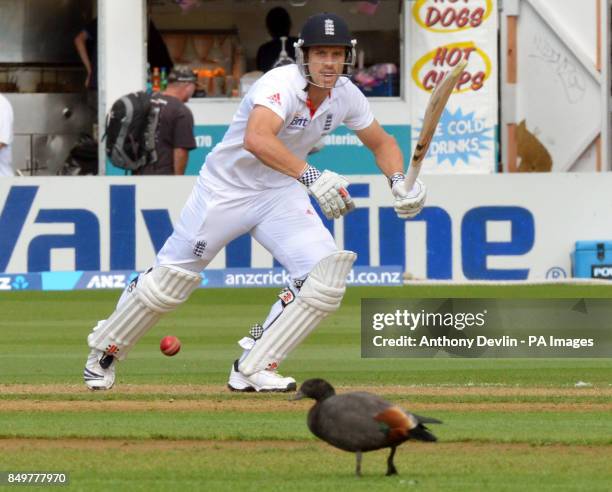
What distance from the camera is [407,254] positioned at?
1695 cm

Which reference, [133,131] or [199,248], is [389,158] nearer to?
[199,248]

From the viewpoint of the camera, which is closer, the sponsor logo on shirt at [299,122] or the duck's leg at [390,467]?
the duck's leg at [390,467]

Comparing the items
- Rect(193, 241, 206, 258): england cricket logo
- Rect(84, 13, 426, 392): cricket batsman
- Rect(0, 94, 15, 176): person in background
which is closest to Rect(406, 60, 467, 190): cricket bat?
Rect(84, 13, 426, 392): cricket batsman

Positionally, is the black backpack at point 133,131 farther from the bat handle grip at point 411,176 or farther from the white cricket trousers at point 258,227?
the bat handle grip at point 411,176

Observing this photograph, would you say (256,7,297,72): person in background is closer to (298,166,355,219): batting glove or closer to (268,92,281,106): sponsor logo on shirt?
(268,92,281,106): sponsor logo on shirt

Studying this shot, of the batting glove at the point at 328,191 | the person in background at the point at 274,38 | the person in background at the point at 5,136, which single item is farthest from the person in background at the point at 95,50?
the batting glove at the point at 328,191

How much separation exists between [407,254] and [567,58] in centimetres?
498

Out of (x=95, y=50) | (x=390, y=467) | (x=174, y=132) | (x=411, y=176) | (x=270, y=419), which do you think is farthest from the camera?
(x=95, y=50)

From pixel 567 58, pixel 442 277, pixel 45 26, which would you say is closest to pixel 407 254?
pixel 442 277

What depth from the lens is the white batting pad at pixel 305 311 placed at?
9.12m

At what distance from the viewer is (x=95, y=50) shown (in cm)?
2077

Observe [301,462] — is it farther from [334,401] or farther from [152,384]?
[152,384]

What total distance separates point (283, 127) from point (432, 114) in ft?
2.57

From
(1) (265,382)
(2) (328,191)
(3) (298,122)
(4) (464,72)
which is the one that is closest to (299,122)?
(3) (298,122)
